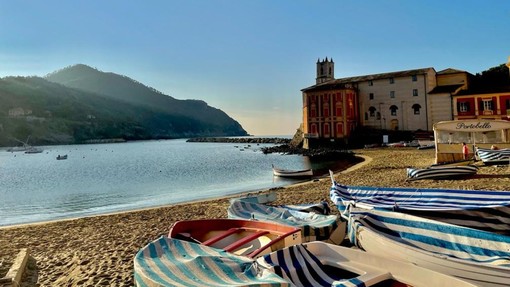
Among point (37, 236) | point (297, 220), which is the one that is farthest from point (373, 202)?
point (37, 236)

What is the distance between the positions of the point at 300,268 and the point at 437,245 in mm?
2904

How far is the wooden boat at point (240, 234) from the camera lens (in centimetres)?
644

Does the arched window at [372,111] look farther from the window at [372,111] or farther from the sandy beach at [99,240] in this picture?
the sandy beach at [99,240]

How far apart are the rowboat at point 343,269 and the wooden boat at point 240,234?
116cm

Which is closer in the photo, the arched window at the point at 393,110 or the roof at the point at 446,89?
the roof at the point at 446,89

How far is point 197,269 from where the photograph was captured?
467cm

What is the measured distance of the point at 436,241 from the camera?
6.16 metres

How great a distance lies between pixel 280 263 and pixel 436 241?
10.5 ft

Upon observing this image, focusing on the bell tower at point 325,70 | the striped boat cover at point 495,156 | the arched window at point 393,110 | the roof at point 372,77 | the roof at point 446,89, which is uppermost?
the bell tower at point 325,70

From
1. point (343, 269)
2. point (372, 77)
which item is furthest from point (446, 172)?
point (372, 77)

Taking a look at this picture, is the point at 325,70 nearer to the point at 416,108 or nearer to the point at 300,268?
the point at 416,108

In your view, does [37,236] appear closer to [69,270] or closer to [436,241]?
[69,270]

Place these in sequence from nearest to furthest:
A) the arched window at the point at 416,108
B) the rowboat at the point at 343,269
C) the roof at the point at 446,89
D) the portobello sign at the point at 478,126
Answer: the rowboat at the point at 343,269 → the portobello sign at the point at 478,126 → the roof at the point at 446,89 → the arched window at the point at 416,108

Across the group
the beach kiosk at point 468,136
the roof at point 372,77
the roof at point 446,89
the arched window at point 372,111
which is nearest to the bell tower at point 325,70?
the roof at point 372,77
